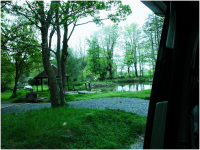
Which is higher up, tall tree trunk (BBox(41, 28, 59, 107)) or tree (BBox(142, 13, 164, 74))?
tree (BBox(142, 13, 164, 74))

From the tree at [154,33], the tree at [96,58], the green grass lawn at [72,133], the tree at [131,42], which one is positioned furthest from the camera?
the tree at [96,58]

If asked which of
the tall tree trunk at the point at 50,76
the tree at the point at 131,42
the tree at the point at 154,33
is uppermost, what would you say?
the tree at the point at 131,42

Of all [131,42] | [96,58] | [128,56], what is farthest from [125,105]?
[96,58]

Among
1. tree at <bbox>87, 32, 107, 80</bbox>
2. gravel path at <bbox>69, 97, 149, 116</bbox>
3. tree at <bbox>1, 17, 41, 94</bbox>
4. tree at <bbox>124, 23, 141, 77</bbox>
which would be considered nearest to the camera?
tree at <bbox>1, 17, 41, 94</bbox>

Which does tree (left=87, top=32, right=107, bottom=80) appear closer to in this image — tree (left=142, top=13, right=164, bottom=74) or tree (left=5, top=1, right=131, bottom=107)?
tree (left=142, top=13, right=164, bottom=74)

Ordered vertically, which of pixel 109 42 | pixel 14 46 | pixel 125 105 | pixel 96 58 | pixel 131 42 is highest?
pixel 109 42

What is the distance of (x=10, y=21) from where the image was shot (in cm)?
385

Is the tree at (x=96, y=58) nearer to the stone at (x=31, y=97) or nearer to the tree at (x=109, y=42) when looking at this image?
the tree at (x=109, y=42)

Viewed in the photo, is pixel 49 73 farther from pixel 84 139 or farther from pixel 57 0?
pixel 84 139

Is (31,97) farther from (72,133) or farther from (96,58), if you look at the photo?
(96,58)

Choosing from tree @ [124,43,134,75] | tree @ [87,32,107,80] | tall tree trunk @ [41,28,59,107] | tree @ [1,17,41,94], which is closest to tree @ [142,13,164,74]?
tree @ [1,17,41,94]

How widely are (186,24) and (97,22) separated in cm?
379

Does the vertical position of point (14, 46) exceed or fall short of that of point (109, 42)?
it falls short

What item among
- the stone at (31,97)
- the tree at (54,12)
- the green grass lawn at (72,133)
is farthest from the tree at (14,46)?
the stone at (31,97)
